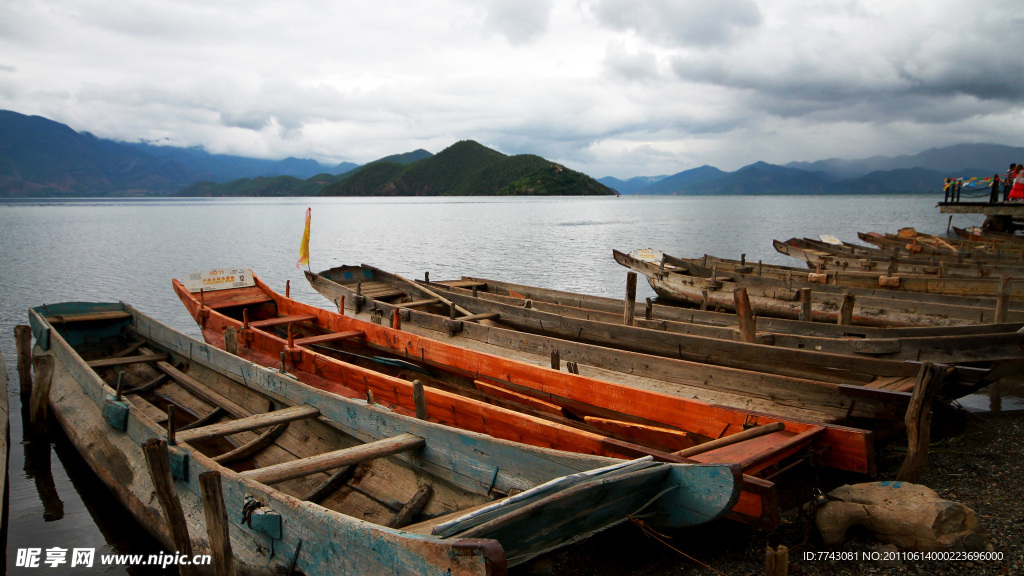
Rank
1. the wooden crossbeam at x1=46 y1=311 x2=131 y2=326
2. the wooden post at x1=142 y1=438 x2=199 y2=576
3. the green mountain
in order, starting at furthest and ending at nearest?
the green mountain
the wooden crossbeam at x1=46 y1=311 x2=131 y2=326
the wooden post at x1=142 y1=438 x2=199 y2=576

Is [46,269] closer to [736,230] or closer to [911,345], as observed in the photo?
[911,345]

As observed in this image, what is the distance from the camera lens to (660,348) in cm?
869

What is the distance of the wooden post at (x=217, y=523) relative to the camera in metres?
3.88

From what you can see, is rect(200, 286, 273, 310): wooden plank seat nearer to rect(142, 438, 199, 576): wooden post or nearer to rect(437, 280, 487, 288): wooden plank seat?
rect(437, 280, 487, 288): wooden plank seat

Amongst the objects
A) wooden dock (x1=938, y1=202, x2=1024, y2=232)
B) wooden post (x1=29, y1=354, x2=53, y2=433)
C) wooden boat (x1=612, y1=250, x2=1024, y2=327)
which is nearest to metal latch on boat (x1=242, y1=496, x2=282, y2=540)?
wooden post (x1=29, y1=354, x2=53, y2=433)

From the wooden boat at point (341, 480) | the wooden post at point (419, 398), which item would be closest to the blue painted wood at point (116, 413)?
the wooden boat at point (341, 480)

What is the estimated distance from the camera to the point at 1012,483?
19.7 ft

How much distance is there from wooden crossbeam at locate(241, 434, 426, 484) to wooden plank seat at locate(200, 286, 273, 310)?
823 centimetres

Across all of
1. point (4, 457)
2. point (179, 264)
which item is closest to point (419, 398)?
point (4, 457)

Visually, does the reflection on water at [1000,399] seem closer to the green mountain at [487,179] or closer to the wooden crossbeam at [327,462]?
the wooden crossbeam at [327,462]

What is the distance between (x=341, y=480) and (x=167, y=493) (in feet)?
5.06

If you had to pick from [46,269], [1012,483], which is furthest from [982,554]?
[46,269]

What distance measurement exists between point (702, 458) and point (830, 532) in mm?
1425

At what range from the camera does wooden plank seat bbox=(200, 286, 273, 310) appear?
11.9m
